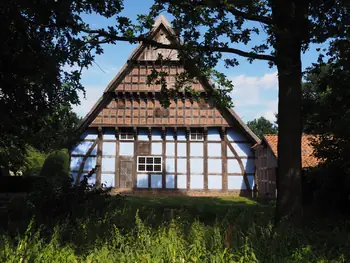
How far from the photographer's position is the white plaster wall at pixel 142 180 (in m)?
24.3

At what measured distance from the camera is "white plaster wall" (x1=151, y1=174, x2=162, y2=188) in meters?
24.2

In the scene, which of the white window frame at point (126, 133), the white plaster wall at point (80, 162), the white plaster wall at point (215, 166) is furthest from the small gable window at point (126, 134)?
the white plaster wall at point (215, 166)

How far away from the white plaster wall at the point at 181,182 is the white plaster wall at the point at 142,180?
208 centimetres

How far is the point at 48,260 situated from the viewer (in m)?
4.93

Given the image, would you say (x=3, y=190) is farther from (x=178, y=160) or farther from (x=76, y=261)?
(x=76, y=261)

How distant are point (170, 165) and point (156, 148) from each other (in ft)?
4.70

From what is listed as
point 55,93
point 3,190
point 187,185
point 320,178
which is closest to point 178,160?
point 187,185

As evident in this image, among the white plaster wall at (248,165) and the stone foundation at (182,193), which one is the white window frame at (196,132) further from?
the stone foundation at (182,193)

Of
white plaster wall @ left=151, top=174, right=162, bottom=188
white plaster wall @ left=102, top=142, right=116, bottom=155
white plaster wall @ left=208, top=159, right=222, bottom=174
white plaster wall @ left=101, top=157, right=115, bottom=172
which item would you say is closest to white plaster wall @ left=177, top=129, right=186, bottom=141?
white plaster wall @ left=208, top=159, right=222, bottom=174

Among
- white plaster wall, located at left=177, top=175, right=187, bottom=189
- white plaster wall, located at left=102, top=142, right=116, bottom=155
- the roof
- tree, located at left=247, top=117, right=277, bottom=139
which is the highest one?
tree, located at left=247, top=117, right=277, bottom=139

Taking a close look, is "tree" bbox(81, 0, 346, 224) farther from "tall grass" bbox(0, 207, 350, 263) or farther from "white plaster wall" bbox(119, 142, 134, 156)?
"white plaster wall" bbox(119, 142, 134, 156)

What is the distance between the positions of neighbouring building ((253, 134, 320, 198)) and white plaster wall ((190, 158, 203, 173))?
3542 millimetres

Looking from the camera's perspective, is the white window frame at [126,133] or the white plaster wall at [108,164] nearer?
the white plaster wall at [108,164]

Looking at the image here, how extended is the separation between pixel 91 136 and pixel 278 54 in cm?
1878
